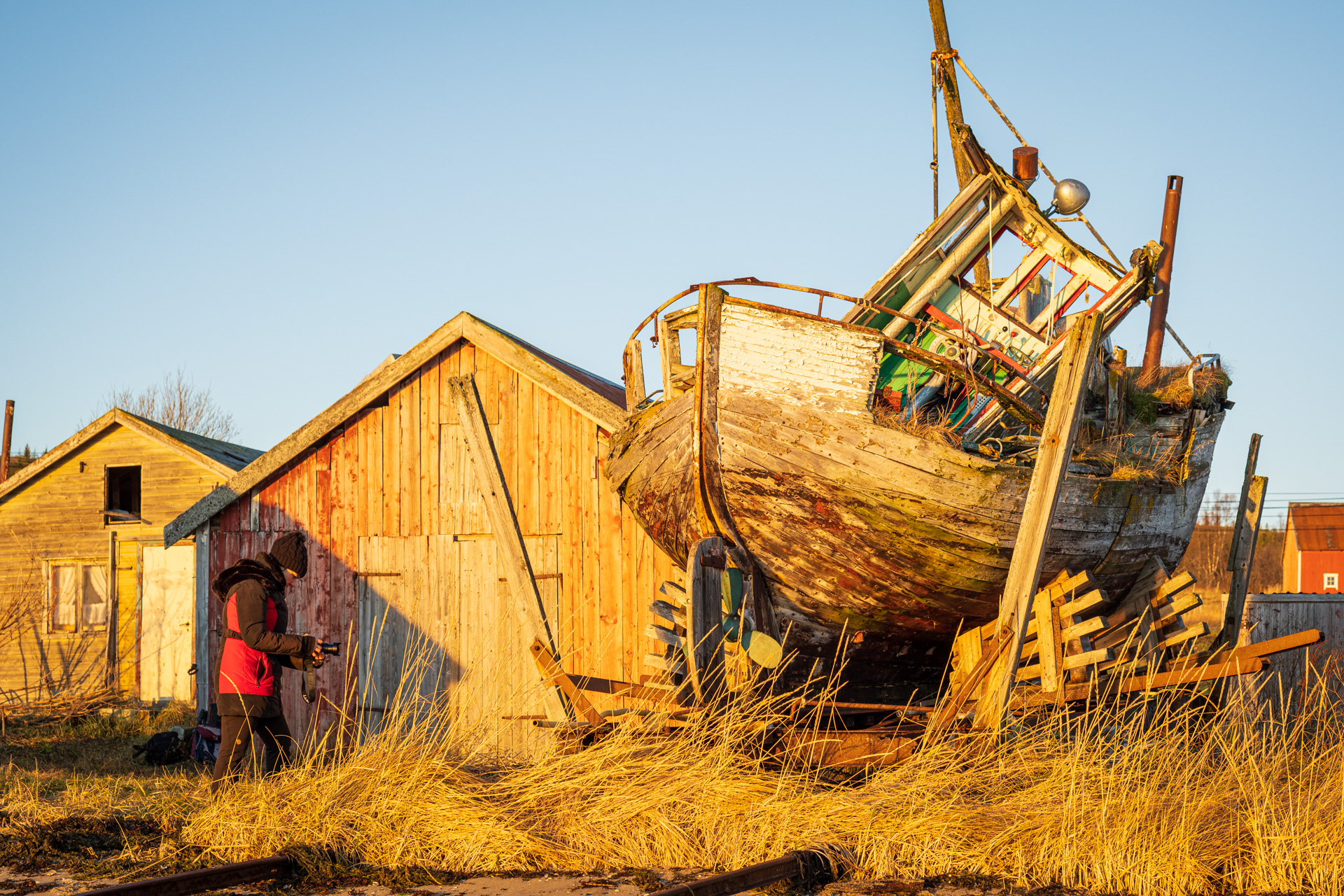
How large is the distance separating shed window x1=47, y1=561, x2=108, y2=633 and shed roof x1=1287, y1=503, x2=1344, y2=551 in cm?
3513

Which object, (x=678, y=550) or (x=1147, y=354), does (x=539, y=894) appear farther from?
(x=1147, y=354)

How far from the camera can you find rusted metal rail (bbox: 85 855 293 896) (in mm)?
4109

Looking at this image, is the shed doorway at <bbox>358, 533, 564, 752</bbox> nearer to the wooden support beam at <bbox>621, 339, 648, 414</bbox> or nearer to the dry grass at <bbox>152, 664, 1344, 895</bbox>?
the wooden support beam at <bbox>621, 339, 648, 414</bbox>

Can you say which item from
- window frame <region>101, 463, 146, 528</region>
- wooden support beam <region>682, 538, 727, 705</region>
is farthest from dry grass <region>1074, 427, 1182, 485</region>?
window frame <region>101, 463, 146, 528</region>

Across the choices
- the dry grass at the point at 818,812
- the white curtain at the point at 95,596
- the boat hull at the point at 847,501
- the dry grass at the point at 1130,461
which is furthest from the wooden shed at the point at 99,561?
the dry grass at the point at 1130,461

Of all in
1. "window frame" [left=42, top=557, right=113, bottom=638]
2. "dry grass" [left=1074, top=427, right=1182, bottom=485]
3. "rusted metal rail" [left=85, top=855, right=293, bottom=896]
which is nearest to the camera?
"rusted metal rail" [left=85, top=855, right=293, bottom=896]

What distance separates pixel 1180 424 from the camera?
28.5ft

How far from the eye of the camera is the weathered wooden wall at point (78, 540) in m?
18.5

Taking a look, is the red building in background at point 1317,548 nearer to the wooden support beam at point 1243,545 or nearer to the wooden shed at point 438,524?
the wooden support beam at point 1243,545

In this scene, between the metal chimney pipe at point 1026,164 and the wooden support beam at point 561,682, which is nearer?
the wooden support beam at point 561,682

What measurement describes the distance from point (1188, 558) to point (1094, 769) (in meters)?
44.5

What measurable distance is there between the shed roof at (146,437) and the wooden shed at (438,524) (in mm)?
7930

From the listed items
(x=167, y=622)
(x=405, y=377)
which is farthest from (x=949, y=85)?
(x=167, y=622)

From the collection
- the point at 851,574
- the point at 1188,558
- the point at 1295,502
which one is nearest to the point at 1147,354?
the point at 851,574
